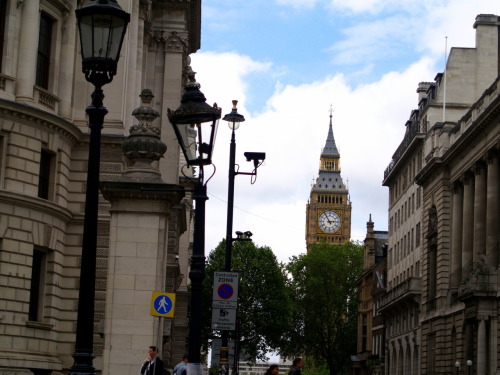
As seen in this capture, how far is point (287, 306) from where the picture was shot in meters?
112

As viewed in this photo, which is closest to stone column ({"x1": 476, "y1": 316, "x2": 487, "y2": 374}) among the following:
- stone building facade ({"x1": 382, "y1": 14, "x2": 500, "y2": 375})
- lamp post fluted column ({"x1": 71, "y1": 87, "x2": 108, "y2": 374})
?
stone building facade ({"x1": 382, "y1": 14, "x2": 500, "y2": 375})

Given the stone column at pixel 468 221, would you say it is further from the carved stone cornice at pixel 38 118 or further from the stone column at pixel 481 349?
the carved stone cornice at pixel 38 118

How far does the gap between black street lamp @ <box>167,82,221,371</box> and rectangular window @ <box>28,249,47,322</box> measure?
1481 centimetres

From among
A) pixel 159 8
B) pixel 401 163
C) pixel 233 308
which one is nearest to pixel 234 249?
pixel 401 163

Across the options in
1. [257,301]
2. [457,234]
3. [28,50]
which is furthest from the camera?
[257,301]

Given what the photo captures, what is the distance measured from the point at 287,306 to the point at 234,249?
8133 millimetres

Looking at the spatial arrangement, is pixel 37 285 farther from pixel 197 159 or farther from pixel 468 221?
pixel 468 221

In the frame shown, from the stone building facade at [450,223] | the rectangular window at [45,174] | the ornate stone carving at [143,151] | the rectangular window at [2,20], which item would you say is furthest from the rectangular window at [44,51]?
the stone building facade at [450,223]

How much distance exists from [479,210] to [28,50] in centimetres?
3748

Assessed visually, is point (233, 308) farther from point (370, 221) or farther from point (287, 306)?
point (370, 221)

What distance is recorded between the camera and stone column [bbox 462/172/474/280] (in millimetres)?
67625

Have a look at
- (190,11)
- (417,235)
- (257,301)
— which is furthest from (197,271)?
(257,301)

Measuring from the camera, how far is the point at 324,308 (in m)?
137

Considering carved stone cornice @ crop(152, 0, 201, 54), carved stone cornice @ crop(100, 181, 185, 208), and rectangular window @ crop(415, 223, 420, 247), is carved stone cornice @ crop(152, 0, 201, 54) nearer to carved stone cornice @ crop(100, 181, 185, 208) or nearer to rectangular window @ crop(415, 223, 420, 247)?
carved stone cornice @ crop(100, 181, 185, 208)
